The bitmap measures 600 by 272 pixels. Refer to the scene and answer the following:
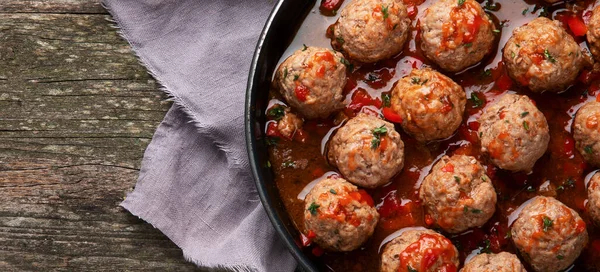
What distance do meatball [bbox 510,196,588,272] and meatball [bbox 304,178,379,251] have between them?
3.15ft

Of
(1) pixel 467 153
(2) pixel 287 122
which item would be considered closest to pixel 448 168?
(1) pixel 467 153

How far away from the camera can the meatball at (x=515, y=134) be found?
450 centimetres

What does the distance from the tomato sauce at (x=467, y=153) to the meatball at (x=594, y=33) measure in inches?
3.9

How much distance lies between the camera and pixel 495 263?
14.5 feet

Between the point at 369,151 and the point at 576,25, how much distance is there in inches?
67.1

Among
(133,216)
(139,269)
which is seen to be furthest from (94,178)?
(139,269)

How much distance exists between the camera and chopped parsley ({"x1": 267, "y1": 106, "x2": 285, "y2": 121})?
195 inches

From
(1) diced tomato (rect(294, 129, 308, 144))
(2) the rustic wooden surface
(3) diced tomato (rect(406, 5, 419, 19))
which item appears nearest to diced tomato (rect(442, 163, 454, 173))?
(1) diced tomato (rect(294, 129, 308, 144))

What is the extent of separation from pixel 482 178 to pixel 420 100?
65 centimetres

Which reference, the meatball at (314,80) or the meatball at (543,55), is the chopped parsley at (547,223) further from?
the meatball at (314,80)

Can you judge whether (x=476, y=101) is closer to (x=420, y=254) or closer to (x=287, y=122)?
(x=420, y=254)

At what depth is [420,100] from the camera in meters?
4.58

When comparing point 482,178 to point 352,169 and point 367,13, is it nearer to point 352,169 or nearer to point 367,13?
point 352,169

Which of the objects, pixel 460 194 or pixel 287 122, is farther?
pixel 287 122
